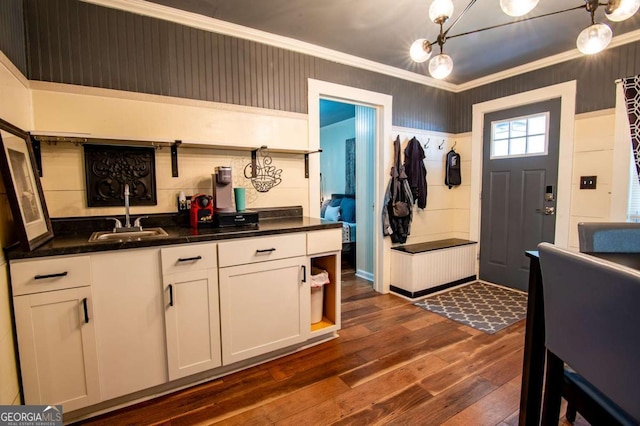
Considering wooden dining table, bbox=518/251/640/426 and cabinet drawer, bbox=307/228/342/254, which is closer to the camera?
wooden dining table, bbox=518/251/640/426

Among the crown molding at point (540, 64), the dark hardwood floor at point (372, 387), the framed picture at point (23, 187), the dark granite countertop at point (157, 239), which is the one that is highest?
the crown molding at point (540, 64)

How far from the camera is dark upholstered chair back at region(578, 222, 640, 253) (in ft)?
4.68

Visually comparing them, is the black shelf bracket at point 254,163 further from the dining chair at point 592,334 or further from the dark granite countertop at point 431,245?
the dining chair at point 592,334

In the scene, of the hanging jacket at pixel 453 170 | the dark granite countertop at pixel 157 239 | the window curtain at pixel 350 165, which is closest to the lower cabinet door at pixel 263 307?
the dark granite countertop at pixel 157 239

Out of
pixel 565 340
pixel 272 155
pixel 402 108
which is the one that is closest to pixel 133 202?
pixel 272 155

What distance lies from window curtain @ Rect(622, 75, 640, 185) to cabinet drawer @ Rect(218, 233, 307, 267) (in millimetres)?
2711

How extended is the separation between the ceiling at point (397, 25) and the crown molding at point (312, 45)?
47mm

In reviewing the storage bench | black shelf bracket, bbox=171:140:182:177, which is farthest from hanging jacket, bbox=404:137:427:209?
black shelf bracket, bbox=171:140:182:177

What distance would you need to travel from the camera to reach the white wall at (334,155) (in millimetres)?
5172

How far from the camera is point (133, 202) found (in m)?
2.06

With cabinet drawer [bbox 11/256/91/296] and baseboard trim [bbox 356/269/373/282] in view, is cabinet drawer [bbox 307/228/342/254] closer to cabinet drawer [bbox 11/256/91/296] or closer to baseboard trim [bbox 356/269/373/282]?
cabinet drawer [bbox 11/256/91/296]

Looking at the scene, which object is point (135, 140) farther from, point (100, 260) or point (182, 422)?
point (182, 422)

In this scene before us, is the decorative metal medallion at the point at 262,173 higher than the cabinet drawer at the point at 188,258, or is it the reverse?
the decorative metal medallion at the point at 262,173

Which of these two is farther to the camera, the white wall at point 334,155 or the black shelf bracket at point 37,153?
the white wall at point 334,155
